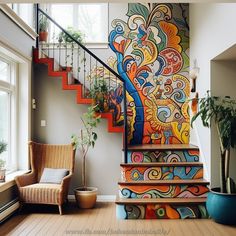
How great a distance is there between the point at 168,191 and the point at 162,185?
0.42 ft

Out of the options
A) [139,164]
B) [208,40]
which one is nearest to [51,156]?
[139,164]

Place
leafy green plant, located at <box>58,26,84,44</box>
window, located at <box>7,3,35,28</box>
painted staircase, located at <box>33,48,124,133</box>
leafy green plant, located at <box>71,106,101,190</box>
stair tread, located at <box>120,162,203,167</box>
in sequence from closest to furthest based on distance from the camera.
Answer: stair tread, located at <box>120,162,203,167</box> < leafy green plant, located at <box>71,106,101,190</box> < painted staircase, located at <box>33,48,124,133</box> < window, located at <box>7,3,35,28</box> < leafy green plant, located at <box>58,26,84,44</box>

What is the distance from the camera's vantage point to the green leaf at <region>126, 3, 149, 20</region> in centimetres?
604

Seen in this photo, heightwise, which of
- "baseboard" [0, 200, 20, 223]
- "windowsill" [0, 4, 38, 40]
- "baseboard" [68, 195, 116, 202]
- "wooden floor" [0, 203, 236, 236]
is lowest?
"wooden floor" [0, 203, 236, 236]

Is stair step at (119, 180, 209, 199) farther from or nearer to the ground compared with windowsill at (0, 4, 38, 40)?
nearer to the ground

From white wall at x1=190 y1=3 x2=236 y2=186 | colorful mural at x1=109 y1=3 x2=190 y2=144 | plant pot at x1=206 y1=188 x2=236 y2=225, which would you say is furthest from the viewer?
colorful mural at x1=109 y1=3 x2=190 y2=144

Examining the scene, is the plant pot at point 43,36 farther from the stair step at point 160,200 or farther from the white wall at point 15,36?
the stair step at point 160,200

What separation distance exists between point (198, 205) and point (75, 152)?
7.29 ft

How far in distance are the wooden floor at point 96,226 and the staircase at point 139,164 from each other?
0.18m

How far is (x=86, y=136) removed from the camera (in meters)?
5.34

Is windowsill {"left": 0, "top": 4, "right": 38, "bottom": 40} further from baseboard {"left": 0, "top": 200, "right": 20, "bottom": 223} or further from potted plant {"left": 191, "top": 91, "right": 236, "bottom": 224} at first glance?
potted plant {"left": 191, "top": 91, "right": 236, "bottom": 224}

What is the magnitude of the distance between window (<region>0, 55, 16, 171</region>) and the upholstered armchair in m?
0.34

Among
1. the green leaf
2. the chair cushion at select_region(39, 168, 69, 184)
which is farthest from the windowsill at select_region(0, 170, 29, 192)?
the green leaf

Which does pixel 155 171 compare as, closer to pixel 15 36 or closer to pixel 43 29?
pixel 15 36
